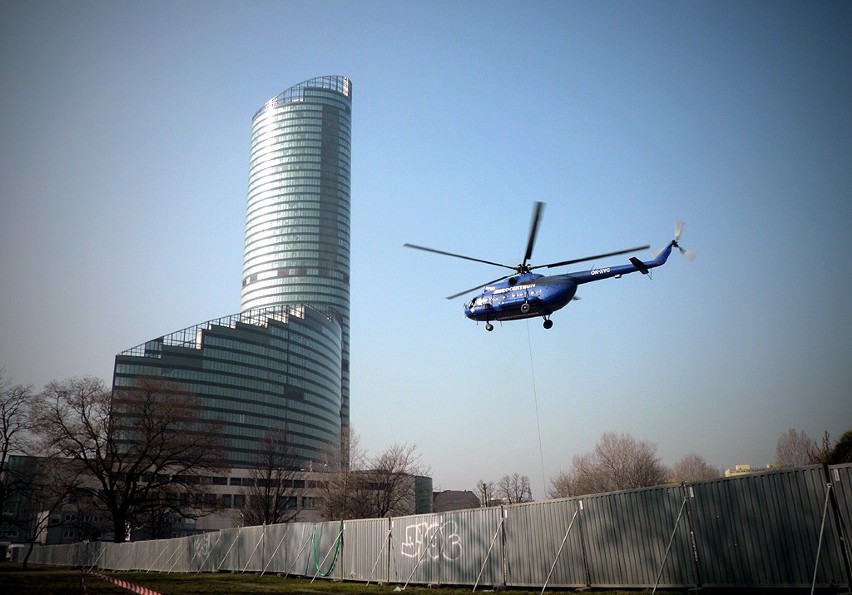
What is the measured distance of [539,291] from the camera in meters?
24.8

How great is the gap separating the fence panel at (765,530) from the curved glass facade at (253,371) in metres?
138

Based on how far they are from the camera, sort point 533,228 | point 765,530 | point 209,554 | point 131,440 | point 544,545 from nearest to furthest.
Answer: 1. point 765,530
2. point 544,545
3. point 533,228
4. point 209,554
5. point 131,440

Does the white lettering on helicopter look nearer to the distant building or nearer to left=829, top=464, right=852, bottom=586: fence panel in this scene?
left=829, top=464, right=852, bottom=586: fence panel

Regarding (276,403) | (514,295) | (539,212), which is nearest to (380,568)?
(514,295)

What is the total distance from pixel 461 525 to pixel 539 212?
36.8ft

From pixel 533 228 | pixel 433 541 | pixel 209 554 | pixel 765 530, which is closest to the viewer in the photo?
pixel 765 530

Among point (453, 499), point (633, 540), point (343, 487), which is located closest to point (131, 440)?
point (343, 487)

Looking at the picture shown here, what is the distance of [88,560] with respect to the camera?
50562 millimetres

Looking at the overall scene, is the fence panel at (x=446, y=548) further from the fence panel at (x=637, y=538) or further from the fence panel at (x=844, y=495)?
the fence panel at (x=844, y=495)

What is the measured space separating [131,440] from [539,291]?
4064 cm

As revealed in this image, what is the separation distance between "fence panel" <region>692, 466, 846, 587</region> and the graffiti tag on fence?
8338 mm

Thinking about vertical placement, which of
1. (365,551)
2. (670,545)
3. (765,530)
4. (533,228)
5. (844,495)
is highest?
(533,228)

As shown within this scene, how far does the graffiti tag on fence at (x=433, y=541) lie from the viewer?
20.6 meters

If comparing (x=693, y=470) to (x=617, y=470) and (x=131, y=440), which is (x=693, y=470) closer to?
(x=617, y=470)
